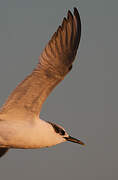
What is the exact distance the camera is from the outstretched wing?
10.9 meters

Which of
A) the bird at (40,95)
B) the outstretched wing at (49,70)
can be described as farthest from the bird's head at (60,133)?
the outstretched wing at (49,70)

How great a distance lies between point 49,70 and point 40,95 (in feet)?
2.53

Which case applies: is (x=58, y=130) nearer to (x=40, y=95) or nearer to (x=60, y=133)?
(x=60, y=133)

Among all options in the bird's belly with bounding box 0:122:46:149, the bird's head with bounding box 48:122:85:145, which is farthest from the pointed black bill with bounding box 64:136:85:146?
the bird's belly with bounding box 0:122:46:149

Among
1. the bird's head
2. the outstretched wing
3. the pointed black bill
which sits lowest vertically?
the pointed black bill

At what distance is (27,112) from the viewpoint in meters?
11.1

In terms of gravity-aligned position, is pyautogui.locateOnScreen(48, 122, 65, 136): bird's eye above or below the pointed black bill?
above

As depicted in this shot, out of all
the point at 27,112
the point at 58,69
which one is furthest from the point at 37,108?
the point at 58,69

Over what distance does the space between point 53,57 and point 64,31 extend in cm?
75

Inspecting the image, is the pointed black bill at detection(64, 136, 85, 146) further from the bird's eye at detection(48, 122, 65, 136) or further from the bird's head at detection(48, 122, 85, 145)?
the bird's eye at detection(48, 122, 65, 136)

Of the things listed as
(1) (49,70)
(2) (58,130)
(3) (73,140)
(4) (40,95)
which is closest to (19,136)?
(4) (40,95)

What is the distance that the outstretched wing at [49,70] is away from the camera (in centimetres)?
1091

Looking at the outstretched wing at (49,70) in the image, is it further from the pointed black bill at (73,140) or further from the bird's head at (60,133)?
the pointed black bill at (73,140)

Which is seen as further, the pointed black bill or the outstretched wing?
the pointed black bill
